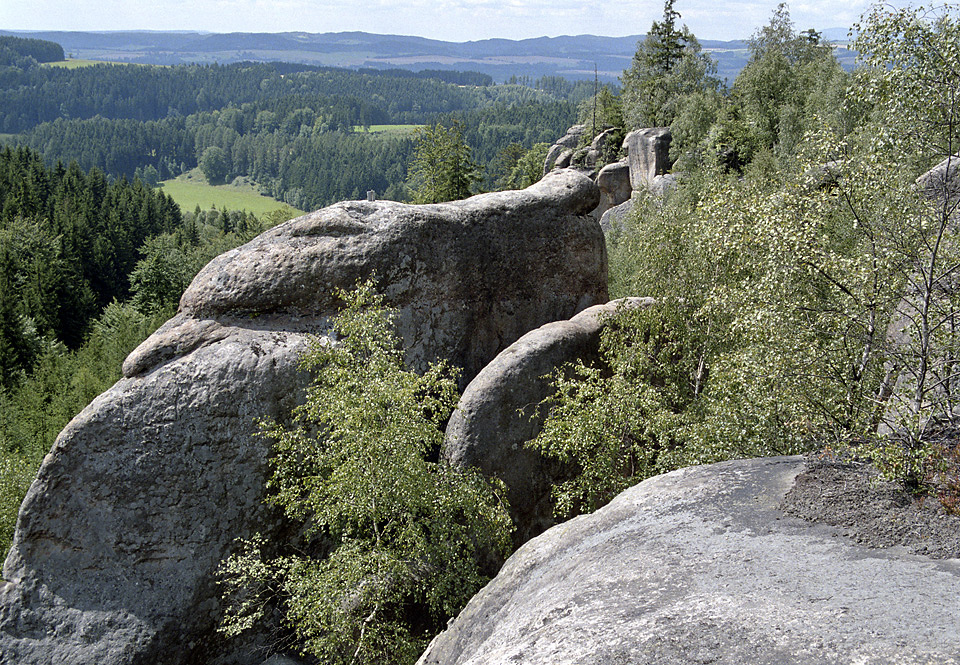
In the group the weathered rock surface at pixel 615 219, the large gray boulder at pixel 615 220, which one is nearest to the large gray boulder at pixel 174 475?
the large gray boulder at pixel 615 220

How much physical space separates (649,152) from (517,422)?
48.9 m

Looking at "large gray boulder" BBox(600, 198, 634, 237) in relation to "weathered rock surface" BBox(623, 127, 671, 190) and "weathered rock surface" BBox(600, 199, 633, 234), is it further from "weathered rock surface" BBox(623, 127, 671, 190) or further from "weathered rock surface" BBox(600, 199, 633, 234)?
"weathered rock surface" BBox(623, 127, 671, 190)

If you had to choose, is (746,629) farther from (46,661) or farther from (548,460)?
(46,661)

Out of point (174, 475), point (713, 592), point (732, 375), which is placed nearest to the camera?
point (713, 592)

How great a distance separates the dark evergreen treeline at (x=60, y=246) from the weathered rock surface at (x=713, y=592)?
164 feet

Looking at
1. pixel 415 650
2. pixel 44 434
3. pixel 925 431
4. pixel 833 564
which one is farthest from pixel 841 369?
pixel 44 434

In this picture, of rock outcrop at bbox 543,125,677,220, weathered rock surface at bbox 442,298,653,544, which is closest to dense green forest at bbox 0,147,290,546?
weathered rock surface at bbox 442,298,653,544

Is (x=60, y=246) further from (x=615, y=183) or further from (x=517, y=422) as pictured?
(x=517, y=422)

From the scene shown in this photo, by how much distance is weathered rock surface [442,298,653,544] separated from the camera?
17234mm

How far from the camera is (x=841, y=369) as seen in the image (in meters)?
12.6

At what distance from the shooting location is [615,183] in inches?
2552

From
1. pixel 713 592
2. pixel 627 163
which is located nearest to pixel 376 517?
pixel 713 592

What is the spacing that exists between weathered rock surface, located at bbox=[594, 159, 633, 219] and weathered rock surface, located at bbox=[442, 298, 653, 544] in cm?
4828

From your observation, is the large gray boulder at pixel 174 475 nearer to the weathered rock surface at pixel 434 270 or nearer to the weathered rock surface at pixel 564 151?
the weathered rock surface at pixel 434 270
